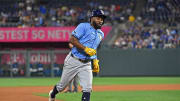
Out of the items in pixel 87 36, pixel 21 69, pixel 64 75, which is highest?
pixel 87 36

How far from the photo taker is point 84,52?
7.76 metres

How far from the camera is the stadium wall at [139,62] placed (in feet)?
87.0

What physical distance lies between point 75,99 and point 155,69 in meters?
16.4


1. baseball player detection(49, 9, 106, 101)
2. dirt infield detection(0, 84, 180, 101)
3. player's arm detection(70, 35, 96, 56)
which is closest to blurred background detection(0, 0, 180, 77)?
dirt infield detection(0, 84, 180, 101)

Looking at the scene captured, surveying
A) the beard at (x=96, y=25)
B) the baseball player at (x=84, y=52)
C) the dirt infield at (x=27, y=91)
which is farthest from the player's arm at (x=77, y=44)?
the dirt infield at (x=27, y=91)

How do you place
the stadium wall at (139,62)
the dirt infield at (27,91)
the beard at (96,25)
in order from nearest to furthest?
the beard at (96,25) → the dirt infield at (27,91) → the stadium wall at (139,62)

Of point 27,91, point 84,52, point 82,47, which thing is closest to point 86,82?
point 84,52

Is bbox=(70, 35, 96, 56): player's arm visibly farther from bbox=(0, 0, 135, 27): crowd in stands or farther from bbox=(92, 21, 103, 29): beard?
bbox=(0, 0, 135, 27): crowd in stands

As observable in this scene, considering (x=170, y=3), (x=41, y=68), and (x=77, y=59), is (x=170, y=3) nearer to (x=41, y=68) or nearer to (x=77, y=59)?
(x=41, y=68)

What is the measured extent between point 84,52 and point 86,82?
56 centimetres

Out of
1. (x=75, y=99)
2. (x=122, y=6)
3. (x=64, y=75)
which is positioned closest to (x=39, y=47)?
(x=122, y=6)

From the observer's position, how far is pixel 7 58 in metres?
28.0

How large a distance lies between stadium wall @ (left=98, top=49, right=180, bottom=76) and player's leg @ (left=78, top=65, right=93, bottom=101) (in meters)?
19.0

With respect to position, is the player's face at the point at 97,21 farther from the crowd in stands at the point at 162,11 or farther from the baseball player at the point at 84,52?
the crowd in stands at the point at 162,11
